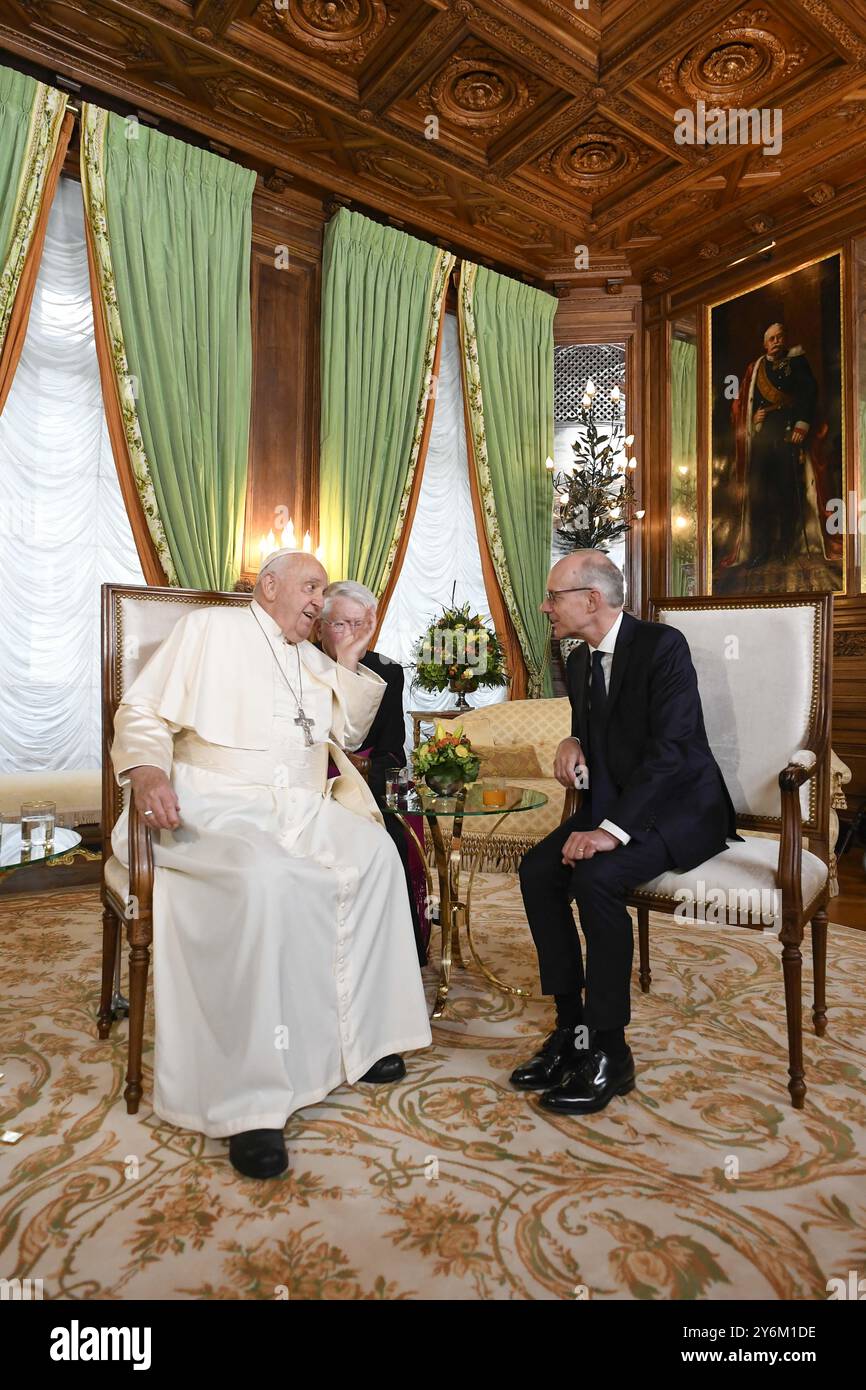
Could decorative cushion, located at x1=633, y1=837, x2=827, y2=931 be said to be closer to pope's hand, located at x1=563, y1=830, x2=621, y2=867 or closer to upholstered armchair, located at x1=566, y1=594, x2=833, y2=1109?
upholstered armchair, located at x1=566, y1=594, x2=833, y2=1109

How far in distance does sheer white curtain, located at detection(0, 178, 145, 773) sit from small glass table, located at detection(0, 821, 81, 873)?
2792mm

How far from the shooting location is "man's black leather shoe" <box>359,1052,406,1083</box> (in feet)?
8.11

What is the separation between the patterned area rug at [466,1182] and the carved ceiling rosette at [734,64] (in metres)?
5.79

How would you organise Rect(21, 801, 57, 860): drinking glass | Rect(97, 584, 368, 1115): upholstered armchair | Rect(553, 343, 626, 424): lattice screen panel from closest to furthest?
Rect(21, 801, 57, 860): drinking glass → Rect(97, 584, 368, 1115): upholstered armchair → Rect(553, 343, 626, 424): lattice screen panel

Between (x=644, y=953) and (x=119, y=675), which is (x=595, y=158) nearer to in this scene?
(x=119, y=675)

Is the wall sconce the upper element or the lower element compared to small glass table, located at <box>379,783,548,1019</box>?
upper

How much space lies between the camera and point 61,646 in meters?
5.06

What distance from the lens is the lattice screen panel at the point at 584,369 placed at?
765 centimetres

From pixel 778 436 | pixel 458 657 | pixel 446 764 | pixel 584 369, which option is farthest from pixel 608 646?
pixel 584 369

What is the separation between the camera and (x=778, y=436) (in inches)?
Answer: 268

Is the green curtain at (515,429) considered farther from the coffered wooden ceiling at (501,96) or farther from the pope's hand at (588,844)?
the pope's hand at (588,844)

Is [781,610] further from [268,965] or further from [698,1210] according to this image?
[268,965]

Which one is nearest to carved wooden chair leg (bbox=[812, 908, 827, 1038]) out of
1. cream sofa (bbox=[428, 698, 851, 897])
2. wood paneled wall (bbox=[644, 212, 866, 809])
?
cream sofa (bbox=[428, 698, 851, 897])
